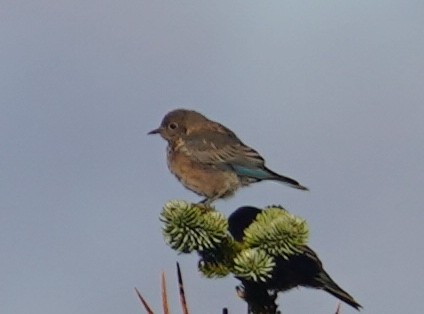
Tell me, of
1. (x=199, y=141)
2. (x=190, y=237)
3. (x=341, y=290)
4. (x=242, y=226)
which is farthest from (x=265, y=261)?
(x=199, y=141)

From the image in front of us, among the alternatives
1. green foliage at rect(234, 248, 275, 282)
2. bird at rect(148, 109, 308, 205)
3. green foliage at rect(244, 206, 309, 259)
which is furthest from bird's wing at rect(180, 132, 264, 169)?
green foliage at rect(234, 248, 275, 282)

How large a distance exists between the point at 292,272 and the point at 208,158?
5.80 meters

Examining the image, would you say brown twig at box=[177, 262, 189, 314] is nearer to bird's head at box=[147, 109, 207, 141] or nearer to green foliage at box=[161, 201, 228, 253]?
green foliage at box=[161, 201, 228, 253]

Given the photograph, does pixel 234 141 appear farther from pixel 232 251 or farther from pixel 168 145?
pixel 232 251

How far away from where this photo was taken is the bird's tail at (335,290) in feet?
17.2

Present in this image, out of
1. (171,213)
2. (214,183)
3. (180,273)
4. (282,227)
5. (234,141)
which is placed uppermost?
(234,141)

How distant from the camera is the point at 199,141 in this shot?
34.5 ft

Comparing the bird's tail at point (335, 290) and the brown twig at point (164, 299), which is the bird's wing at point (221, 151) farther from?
the brown twig at point (164, 299)

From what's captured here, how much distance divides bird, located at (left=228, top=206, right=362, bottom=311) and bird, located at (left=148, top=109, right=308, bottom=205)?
369 cm

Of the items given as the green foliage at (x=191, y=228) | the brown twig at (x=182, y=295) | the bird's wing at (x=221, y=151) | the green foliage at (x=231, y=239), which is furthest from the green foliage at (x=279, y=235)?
the bird's wing at (x=221, y=151)

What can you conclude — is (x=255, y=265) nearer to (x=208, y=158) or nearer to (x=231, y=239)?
(x=231, y=239)

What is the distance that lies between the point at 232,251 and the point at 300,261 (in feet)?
2.80

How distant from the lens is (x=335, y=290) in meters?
5.38

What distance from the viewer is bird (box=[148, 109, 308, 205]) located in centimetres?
971
